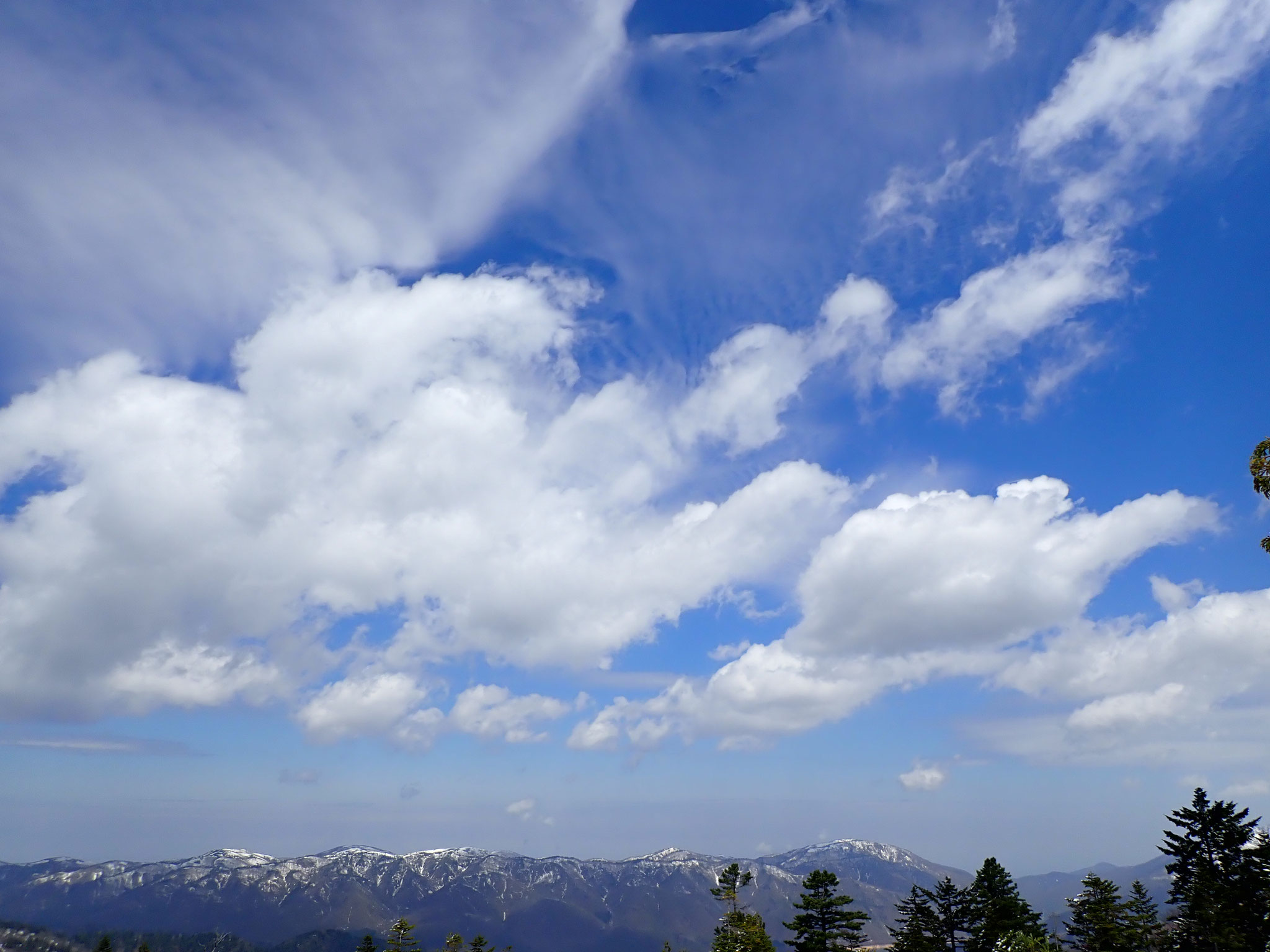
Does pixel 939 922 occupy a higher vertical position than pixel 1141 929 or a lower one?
Answer: lower

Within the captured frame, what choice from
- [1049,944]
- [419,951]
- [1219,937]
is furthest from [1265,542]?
[419,951]

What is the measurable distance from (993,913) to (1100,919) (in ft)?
29.2

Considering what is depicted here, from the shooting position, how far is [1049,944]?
63.6 meters

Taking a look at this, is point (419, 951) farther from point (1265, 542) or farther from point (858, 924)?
point (1265, 542)

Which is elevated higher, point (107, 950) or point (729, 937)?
point (729, 937)

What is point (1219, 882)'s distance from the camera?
6075 centimetres

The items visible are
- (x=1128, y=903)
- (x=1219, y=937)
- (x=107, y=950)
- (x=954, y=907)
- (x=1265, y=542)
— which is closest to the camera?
(x=1265, y=542)

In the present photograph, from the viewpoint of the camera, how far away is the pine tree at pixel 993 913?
69938mm

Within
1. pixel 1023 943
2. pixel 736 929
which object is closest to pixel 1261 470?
pixel 1023 943

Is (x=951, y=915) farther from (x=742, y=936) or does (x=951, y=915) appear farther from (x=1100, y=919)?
(x=742, y=936)

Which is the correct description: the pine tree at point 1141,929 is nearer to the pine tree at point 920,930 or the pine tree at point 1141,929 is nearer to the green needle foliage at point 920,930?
the green needle foliage at point 920,930

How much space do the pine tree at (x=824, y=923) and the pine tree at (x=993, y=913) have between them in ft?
43.0

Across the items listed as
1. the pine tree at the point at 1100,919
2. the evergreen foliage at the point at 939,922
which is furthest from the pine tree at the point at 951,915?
the pine tree at the point at 1100,919

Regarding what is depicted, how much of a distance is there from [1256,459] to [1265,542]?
2.86m
